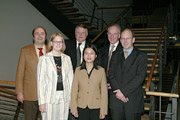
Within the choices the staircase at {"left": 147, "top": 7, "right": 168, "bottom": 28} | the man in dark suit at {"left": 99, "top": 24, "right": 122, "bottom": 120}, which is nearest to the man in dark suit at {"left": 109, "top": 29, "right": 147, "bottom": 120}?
the man in dark suit at {"left": 99, "top": 24, "right": 122, "bottom": 120}

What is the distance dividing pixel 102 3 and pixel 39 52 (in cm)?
789

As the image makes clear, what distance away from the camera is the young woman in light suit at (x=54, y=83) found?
82.3 inches

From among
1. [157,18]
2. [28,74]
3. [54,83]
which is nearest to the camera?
[54,83]

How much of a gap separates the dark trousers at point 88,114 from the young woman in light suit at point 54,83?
19 centimetres

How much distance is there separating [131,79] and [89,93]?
0.54 metres

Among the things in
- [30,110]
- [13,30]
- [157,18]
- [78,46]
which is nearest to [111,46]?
[78,46]

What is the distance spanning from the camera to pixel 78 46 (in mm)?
2709

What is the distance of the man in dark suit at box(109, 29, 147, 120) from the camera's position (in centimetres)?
214

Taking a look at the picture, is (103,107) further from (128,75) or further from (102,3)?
(102,3)

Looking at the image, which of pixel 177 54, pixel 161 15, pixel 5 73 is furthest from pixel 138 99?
pixel 177 54

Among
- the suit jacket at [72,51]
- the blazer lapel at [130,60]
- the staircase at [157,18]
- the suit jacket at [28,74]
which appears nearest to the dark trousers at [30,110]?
the suit jacket at [28,74]

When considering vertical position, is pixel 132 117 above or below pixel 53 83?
below

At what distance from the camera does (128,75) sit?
2.19 m

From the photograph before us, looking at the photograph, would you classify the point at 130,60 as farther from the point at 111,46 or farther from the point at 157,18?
the point at 157,18
